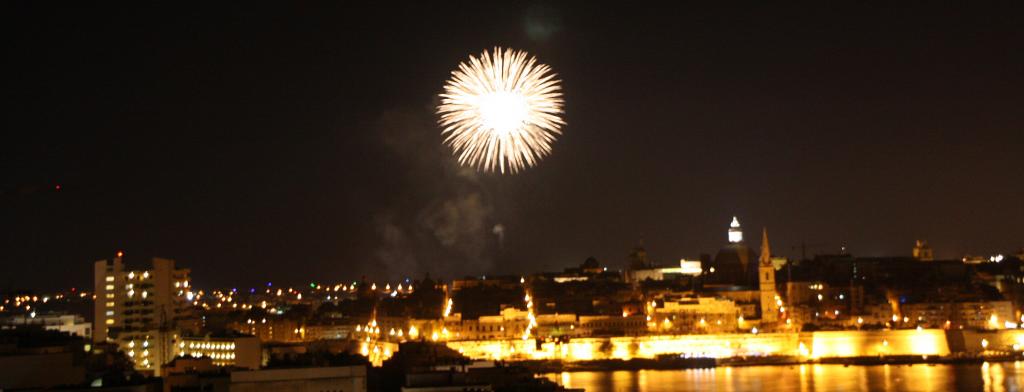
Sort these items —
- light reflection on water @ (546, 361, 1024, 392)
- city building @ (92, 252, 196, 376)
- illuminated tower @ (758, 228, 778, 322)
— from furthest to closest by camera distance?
illuminated tower @ (758, 228, 778, 322)
city building @ (92, 252, 196, 376)
light reflection on water @ (546, 361, 1024, 392)

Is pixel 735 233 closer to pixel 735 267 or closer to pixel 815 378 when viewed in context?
pixel 735 267

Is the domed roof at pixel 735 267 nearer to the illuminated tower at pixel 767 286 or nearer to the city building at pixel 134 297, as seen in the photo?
the illuminated tower at pixel 767 286

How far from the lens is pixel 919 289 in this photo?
47.4 m

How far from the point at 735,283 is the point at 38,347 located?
120ft

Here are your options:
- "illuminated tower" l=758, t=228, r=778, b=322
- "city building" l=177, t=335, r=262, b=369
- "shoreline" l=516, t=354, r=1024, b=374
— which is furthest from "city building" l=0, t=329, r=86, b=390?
"illuminated tower" l=758, t=228, r=778, b=322

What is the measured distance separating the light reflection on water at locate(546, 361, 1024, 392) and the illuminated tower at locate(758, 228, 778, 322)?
6.52 metres

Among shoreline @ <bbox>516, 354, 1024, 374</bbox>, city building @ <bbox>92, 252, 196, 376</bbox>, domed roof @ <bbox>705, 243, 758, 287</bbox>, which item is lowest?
shoreline @ <bbox>516, 354, 1024, 374</bbox>

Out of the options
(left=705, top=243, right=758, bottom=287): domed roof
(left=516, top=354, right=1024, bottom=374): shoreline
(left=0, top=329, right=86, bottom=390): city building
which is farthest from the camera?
(left=705, top=243, right=758, bottom=287): domed roof

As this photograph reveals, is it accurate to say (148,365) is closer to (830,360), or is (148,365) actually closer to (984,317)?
(830,360)

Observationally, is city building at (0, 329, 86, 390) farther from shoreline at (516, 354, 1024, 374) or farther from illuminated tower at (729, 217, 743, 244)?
illuminated tower at (729, 217, 743, 244)

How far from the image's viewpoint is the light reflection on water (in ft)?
98.7

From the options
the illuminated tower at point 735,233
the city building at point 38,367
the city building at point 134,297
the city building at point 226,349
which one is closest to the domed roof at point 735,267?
the illuminated tower at point 735,233

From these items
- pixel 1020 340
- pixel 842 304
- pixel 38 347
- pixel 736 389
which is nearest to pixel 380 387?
pixel 38 347

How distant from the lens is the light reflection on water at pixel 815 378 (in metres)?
30.1
